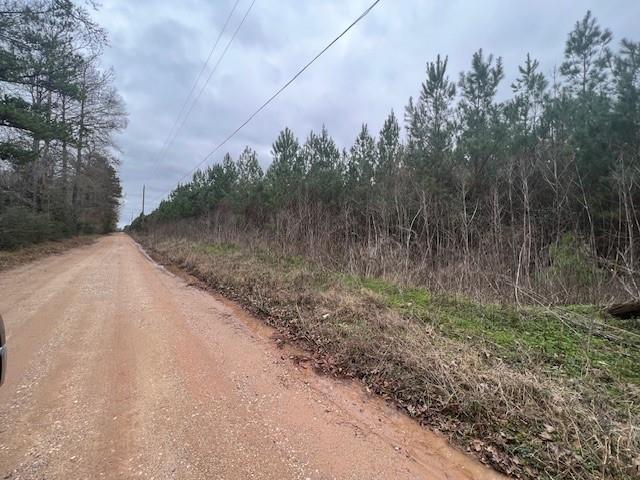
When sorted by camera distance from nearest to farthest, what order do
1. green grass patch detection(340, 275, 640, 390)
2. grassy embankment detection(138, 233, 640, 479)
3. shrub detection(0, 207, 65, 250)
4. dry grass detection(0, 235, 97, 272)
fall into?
grassy embankment detection(138, 233, 640, 479)
green grass patch detection(340, 275, 640, 390)
dry grass detection(0, 235, 97, 272)
shrub detection(0, 207, 65, 250)

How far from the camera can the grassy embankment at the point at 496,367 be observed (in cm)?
213

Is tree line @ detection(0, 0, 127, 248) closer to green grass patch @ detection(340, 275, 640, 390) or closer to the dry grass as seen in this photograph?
the dry grass

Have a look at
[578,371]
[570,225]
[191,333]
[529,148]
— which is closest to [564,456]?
[578,371]

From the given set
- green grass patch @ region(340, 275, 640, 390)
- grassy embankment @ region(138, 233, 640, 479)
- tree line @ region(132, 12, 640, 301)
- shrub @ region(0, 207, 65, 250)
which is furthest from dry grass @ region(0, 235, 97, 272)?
green grass patch @ region(340, 275, 640, 390)

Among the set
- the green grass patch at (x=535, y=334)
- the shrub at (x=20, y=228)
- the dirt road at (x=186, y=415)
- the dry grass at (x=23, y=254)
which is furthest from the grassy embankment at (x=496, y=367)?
the shrub at (x=20, y=228)

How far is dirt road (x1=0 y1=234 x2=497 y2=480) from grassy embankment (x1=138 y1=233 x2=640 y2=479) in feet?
0.98

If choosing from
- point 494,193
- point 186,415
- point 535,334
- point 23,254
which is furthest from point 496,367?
point 23,254

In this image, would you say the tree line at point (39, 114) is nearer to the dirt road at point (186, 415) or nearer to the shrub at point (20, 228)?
the shrub at point (20, 228)

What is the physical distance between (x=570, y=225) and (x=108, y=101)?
2696 centimetres

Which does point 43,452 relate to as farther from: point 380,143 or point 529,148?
point 380,143

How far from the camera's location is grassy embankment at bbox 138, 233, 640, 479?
2131 mm

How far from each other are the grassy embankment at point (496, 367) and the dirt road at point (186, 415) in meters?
0.30

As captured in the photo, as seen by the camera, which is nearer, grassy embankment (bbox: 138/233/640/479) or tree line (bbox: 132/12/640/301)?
grassy embankment (bbox: 138/233/640/479)

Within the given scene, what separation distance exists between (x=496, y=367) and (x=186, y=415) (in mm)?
2699
